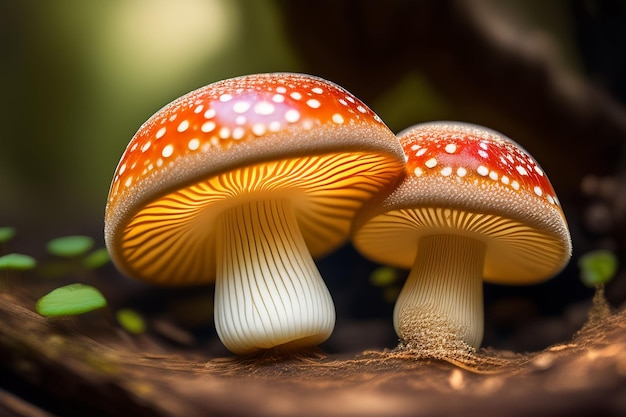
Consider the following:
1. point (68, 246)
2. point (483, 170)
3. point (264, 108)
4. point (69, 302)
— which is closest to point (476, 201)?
point (483, 170)

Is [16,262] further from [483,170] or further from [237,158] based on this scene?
[483,170]

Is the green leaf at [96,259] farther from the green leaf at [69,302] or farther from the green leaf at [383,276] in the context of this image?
the green leaf at [383,276]

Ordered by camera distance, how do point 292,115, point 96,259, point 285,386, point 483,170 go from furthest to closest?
point 96,259 → point 483,170 → point 292,115 → point 285,386

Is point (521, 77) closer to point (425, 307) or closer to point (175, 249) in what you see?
point (425, 307)

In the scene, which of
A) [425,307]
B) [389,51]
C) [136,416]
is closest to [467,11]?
[389,51]

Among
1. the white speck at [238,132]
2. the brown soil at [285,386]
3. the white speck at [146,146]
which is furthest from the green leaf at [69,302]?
the white speck at [238,132]

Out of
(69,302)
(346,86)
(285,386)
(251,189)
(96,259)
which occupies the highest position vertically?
(346,86)
